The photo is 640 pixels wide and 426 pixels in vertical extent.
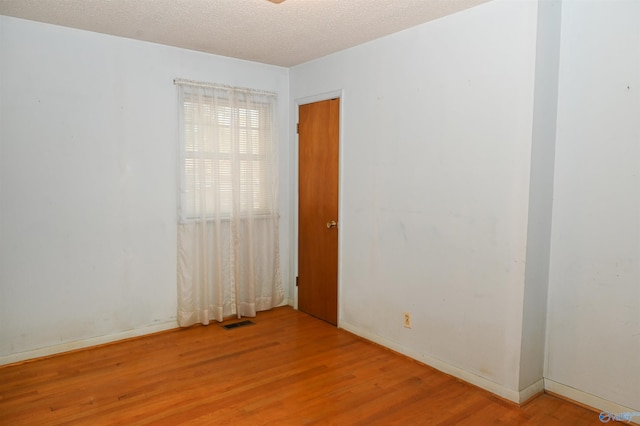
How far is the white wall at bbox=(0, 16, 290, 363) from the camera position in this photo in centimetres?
322

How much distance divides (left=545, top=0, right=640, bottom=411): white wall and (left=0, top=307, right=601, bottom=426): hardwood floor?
0.34m

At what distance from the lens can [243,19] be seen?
3.09 meters

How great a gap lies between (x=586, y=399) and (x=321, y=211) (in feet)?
8.46

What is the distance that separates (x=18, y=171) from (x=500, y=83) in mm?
3503

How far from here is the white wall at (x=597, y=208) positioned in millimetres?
2463

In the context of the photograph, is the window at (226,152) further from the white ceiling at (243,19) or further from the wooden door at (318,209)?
the white ceiling at (243,19)

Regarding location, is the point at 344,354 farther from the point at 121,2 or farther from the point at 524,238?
the point at 121,2

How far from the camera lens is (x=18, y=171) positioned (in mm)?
3211

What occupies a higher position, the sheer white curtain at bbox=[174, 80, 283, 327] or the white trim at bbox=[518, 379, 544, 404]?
the sheer white curtain at bbox=[174, 80, 283, 327]

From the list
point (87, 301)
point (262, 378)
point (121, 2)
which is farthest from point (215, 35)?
point (262, 378)

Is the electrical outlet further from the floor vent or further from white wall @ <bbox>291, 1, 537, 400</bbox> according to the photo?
the floor vent

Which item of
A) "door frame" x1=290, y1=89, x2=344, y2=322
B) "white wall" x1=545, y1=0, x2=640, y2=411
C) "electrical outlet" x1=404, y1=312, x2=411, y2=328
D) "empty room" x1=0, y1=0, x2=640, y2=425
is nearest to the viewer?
"white wall" x1=545, y1=0, x2=640, y2=411

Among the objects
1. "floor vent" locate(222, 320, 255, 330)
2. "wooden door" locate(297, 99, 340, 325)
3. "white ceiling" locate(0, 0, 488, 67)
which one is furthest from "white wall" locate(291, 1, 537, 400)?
"floor vent" locate(222, 320, 255, 330)

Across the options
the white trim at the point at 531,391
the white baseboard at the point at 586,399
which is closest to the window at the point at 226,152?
the white trim at the point at 531,391
